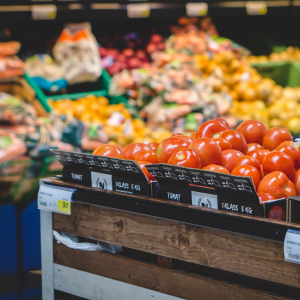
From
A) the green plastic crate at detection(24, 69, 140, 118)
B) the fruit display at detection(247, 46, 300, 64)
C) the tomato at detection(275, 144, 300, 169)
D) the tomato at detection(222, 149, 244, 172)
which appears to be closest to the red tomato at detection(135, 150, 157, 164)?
the tomato at detection(222, 149, 244, 172)

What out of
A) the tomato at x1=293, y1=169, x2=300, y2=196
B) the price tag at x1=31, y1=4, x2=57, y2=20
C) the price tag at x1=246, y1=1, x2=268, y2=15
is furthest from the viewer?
the price tag at x1=246, y1=1, x2=268, y2=15

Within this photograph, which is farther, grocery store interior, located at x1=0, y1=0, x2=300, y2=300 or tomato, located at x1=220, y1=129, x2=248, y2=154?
tomato, located at x1=220, y1=129, x2=248, y2=154

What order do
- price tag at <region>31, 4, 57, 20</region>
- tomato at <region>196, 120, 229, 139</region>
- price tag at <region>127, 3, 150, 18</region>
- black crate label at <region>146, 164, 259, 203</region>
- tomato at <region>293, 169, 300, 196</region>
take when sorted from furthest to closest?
1. price tag at <region>127, 3, 150, 18</region>
2. price tag at <region>31, 4, 57, 20</region>
3. tomato at <region>196, 120, 229, 139</region>
4. tomato at <region>293, 169, 300, 196</region>
5. black crate label at <region>146, 164, 259, 203</region>

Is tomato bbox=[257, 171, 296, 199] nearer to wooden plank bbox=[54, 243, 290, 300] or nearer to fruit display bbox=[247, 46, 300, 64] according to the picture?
wooden plank bbox=[54, 243, 290, 300]

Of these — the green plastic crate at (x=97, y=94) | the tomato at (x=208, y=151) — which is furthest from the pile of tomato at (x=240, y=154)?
Result: the green plastic crate at (x=97, y=94)

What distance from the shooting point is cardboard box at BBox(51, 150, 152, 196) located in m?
1.34

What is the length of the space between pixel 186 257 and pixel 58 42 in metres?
3.77

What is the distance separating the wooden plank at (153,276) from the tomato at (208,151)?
1.41ft

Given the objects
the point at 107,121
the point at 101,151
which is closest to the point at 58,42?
the point at 107,121

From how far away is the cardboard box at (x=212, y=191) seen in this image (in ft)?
3.60

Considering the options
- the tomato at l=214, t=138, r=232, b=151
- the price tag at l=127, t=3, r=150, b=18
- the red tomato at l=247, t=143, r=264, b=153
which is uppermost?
the price tag at l=127, t=3, r=150, b=18

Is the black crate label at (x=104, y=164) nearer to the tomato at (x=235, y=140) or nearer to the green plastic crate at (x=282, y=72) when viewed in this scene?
the tomato at (x=235, y=140)

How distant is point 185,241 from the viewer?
3.99ft

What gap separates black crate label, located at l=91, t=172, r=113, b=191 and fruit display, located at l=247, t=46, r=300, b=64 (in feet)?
13.2
